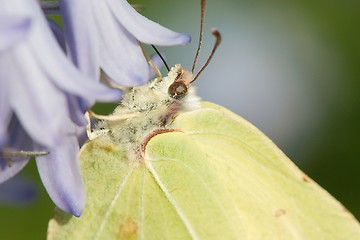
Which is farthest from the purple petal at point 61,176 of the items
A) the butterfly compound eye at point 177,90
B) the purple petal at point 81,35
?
the butterfly compound eye at point 177,90

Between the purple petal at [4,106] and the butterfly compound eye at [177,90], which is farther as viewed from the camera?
the butterfly compound eye at [177,90]

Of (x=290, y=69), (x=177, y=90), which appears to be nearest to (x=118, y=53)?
(x=177, y=90)

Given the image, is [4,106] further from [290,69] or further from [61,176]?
[290,69]

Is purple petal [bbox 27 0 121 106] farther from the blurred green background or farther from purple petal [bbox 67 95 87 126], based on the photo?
the blurred green background

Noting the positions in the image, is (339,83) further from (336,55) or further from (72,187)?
(72,187)

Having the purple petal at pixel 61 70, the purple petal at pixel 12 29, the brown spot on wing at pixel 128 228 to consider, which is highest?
the purple petal at pixel 12 29

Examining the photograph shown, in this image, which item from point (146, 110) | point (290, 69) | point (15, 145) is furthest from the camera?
point (290, 69)

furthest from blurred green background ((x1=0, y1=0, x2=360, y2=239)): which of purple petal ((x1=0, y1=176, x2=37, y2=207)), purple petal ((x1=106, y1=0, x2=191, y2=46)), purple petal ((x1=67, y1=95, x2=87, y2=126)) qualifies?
purple petal ((x1=67, y1=95, x2=87, y2=126))

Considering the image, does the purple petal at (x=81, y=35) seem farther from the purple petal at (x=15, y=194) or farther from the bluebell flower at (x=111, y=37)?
the purple petal at (x=15, y=194)
